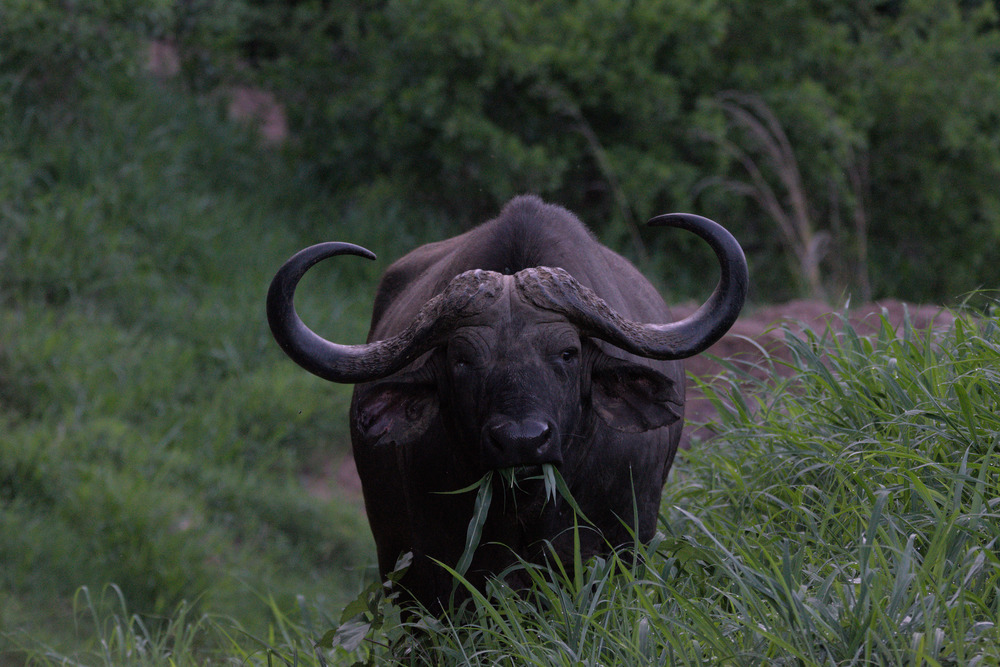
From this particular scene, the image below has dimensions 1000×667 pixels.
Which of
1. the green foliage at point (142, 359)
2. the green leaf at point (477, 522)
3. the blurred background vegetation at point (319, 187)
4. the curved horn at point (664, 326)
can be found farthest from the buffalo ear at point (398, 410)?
the blurred background vegetation at point (319, 187)

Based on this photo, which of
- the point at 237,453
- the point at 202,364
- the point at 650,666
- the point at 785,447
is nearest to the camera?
the point at 650,666

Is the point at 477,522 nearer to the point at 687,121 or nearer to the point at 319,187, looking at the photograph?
the point at 687,121

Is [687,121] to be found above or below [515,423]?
below

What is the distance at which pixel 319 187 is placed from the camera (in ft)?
38.6

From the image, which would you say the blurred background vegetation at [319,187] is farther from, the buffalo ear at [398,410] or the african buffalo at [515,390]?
the buffalo ear at [398,410]

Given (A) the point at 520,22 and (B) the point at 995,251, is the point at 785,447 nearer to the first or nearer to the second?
(A) the point at 520,22

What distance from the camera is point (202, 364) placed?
29.1ft

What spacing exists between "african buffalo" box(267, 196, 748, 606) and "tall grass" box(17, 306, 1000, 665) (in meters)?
0.21

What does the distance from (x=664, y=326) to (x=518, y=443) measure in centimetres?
80

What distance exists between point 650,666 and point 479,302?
4.09 ft

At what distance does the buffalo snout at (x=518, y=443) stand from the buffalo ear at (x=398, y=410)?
42cm

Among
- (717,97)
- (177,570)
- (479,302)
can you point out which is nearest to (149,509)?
(177,570)

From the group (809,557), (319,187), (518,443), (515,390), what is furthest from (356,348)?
(319,187)

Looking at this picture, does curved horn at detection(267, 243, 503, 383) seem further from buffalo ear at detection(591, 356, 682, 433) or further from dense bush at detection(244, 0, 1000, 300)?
dense bush at detection(244, 0, 1000, 300)
